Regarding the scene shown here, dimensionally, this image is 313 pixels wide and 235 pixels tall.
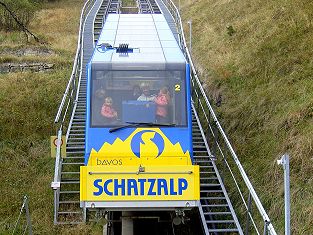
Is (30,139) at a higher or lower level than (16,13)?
higher

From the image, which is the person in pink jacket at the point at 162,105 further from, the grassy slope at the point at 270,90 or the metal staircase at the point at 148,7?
the metal staircase at the point at 148,7

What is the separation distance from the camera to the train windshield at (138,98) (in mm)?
10812

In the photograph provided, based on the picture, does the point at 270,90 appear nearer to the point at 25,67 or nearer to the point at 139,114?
the point at 139,114

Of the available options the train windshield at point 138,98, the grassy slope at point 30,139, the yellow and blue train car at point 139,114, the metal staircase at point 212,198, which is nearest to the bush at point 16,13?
the grassy slope at point 30,139

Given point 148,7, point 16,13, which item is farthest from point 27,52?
point 148,7

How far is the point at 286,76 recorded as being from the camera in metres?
14.2

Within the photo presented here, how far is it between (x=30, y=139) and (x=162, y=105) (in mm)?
7271

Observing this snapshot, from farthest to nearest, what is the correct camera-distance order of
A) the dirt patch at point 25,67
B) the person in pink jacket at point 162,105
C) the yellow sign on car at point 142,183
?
the dirt patch at point 25,67 < the person in pink jacket at point 162,105 < the yellow sign on car at point 142,183

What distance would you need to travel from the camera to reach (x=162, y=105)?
10.9 meters

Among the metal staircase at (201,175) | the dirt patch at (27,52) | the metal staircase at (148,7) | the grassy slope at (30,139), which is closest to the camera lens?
the metal staircase at (201,175)

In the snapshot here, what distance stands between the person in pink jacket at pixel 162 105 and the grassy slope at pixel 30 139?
279 cm

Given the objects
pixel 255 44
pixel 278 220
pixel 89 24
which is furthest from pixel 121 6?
pixel 278 220

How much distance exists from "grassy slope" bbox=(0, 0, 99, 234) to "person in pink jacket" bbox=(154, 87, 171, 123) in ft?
9.15

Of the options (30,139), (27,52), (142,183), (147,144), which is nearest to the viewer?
(142,183)
